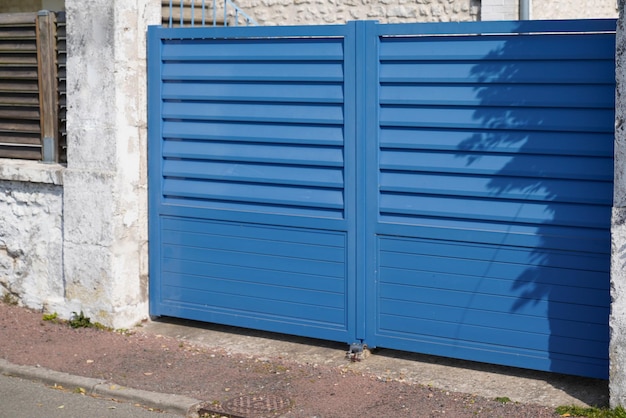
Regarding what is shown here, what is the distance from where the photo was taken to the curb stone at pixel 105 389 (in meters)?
5.70

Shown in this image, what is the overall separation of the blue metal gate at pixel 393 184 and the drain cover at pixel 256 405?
0.96m

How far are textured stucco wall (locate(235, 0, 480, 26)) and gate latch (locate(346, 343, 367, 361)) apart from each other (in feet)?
14.2

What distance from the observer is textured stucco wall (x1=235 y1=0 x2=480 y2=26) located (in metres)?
9.80

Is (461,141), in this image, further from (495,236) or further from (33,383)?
(33,383)

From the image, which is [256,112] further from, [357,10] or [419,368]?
[357,10]

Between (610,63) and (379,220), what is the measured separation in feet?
5.63

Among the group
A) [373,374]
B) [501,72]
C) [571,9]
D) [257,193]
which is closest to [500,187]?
[501,72]

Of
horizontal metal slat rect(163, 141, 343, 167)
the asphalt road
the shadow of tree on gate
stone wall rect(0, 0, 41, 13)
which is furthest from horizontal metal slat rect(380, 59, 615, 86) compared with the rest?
stone wall rect(0, 0, 41, 13)

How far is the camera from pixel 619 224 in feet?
17.1

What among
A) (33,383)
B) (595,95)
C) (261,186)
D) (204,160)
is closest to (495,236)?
(595,95)

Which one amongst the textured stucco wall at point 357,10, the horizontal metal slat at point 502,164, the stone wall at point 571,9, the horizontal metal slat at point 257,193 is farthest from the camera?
the textured stucco wall at point 357,10

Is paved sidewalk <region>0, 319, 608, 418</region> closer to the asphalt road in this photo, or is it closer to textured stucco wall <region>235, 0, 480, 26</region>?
the asphalt road

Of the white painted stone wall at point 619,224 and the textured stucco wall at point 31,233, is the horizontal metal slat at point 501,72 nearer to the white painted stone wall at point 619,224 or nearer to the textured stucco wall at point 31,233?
the white painted stone wall at point 619,224

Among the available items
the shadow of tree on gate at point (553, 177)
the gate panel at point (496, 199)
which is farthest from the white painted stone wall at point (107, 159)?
the shadow of tree on gate at point (553, 177)
